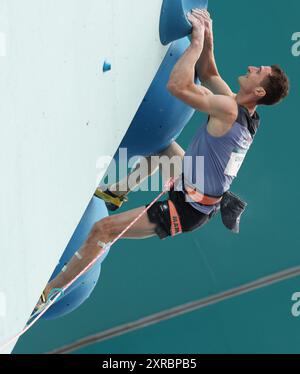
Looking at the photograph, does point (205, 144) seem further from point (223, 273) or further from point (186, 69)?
point (223, 273)

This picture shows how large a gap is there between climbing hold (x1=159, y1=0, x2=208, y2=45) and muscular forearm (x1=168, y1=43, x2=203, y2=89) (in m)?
0.15

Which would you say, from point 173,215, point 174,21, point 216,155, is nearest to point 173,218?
point 173,215

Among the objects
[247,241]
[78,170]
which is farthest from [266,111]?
[78,170]

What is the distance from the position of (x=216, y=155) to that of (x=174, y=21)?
26.8 inches

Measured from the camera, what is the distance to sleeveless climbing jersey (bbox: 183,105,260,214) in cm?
479

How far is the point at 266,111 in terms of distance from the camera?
267 inches

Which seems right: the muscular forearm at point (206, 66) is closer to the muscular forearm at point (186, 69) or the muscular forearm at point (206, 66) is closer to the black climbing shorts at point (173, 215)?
the muscular forearm at point (186, 69)

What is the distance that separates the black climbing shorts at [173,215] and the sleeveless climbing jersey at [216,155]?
0.44ft

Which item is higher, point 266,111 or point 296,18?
point 296,18

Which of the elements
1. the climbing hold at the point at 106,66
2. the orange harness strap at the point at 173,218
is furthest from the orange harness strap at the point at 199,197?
the climbing hold at the point at 106,66

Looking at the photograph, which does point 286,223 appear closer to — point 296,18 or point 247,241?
point 247,241

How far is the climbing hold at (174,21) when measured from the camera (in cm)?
477

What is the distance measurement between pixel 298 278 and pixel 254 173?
0.85 meters

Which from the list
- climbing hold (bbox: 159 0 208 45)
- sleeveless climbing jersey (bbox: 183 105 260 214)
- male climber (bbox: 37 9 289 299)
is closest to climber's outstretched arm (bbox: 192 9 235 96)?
male climber (bbox: 37 9 289 299)
